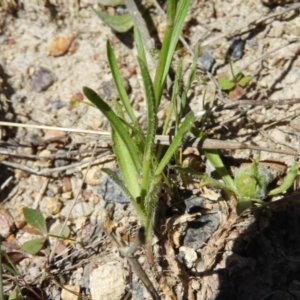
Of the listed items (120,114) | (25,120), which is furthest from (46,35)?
(120,114)

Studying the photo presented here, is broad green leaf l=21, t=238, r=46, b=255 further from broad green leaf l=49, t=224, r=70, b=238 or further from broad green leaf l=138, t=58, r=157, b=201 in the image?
broad green leaf l=138, t=58, r=157, b=201

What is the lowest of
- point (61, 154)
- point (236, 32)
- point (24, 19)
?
point (61, 154)

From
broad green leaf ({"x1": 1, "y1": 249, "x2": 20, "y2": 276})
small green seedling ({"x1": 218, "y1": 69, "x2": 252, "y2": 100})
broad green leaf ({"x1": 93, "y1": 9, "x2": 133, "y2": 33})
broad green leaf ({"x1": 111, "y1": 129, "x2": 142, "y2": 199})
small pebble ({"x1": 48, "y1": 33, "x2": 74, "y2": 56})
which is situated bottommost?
broad green leaf ({"x1": 1, "y1": 249, "x2": 20, "y2": 276})

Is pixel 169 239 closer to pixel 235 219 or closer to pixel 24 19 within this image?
pixel 235 219

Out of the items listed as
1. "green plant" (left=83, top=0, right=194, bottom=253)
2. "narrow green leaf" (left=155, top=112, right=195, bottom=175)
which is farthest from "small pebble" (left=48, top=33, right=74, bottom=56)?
"narrow green leaf" (left=155, top=112, right=195, bottom=175)

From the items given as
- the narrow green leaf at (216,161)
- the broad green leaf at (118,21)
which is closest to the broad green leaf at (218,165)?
the narrow green leaf at (216,161)

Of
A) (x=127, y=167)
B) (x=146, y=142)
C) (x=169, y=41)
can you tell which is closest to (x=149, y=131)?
(x=146, y=142)

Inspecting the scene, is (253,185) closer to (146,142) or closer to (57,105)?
(146,142)
